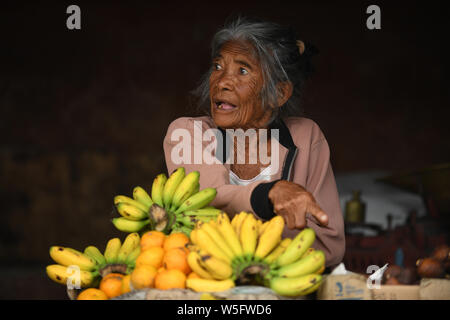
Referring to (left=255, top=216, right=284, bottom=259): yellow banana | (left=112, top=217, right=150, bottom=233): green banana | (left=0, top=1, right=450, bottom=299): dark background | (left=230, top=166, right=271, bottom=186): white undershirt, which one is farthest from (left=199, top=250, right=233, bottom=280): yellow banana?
(left=0, top=1, right=450, bottom=299): dark background

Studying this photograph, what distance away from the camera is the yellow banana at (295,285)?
1857 millimetres

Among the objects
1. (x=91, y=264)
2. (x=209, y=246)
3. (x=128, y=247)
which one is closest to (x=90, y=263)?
(x=91, y=264)

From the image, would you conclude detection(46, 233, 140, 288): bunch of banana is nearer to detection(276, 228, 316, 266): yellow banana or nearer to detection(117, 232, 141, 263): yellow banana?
detection(117, 232, 141, 263): yellow banana

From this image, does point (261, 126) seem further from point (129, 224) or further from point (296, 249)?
point (296, 249)

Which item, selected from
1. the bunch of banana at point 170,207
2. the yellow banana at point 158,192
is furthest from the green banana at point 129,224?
the yellow banana at point 158,192

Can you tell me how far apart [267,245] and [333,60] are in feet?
18.6

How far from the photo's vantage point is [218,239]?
6.42 ft

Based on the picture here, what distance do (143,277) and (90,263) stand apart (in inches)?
15.4

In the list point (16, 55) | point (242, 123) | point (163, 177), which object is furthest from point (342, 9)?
point (163, 177)

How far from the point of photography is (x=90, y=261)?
7.45 feet

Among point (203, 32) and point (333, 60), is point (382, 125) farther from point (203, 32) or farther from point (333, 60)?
point (203, 32)

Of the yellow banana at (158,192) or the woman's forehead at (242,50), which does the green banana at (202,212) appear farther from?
the woman's forehead at (242,50)
